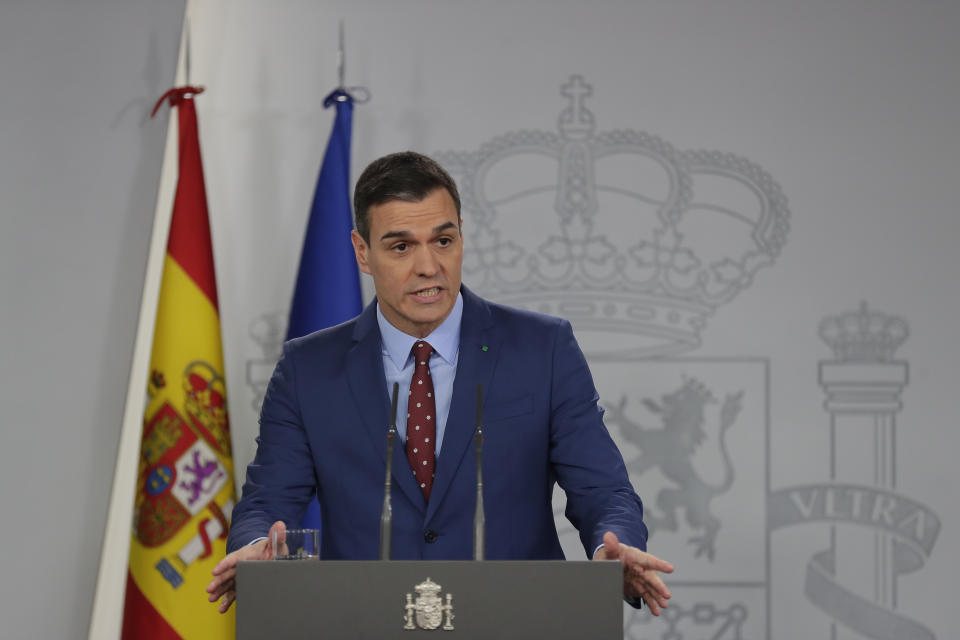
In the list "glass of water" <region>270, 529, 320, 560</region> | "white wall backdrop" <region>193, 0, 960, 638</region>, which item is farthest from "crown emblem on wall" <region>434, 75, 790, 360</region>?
"glass of water" <region>270, 529, 320, 560</region>

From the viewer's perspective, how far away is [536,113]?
419 centimetres

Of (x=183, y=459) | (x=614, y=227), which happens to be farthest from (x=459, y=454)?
(x=614, y=227)

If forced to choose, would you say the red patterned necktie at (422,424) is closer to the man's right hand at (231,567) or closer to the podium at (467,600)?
the man's right hand at (231,567)

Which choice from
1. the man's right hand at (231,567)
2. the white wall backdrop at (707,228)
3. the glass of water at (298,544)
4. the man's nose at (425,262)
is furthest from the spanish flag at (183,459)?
the glass of water at (298,544)

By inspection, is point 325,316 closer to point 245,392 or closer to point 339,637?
point 245,392

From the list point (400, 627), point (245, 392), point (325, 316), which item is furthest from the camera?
point (245, 392)

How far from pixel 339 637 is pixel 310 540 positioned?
27 cm

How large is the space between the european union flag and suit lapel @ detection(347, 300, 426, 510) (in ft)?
4.44

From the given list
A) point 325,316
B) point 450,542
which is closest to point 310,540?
point 450,542

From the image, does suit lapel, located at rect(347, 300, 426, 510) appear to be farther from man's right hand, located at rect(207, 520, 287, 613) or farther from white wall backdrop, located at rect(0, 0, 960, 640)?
white wall backdrop, located at rect(0, 0, 960, 640)

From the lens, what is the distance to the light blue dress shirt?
2443mm

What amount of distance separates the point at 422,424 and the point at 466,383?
5.1 inches

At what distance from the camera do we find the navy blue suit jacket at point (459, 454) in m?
2.30

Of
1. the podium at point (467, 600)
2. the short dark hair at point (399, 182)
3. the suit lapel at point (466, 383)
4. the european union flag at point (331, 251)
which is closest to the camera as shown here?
the podium at point (467, 600)
